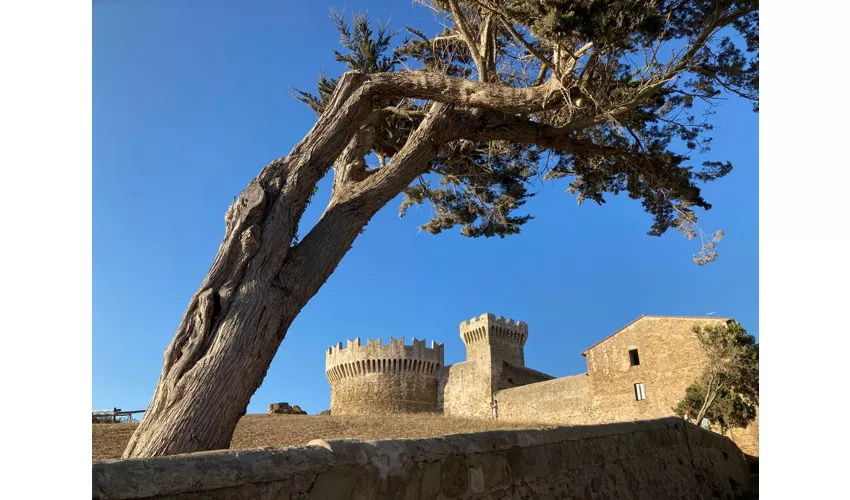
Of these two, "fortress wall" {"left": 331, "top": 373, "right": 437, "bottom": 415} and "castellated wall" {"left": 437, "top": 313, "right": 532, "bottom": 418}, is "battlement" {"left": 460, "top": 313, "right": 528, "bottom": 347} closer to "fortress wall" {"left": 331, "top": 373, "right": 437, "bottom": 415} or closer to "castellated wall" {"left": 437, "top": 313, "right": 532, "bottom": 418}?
"castellated wall" {"left": 437, "top": 313, "right": 532, "bottom": 418}

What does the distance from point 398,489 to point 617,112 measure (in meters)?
6.00

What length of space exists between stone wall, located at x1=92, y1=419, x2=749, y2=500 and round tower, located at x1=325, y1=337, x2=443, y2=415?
1001 inches

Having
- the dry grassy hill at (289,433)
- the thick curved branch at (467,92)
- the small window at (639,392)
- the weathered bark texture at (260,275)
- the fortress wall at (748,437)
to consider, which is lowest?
the fortress wall at (748,437)

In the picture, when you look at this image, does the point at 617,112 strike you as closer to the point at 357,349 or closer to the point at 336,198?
the point at 336,198

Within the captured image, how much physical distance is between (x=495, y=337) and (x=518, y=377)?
10.6 ft

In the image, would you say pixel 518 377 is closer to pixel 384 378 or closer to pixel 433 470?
pixel 384 378

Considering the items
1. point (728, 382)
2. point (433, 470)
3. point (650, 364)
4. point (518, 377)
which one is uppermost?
point (433, 470)

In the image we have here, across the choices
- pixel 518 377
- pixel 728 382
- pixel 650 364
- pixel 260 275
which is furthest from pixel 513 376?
pixel 260 275

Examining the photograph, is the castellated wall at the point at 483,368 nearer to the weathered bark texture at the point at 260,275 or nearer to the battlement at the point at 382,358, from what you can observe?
the battlement at the point at 382,358

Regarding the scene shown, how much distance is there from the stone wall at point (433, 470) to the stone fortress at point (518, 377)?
655 inches

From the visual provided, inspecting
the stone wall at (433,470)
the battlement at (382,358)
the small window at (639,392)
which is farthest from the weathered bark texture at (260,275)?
the battlement at (382,358)

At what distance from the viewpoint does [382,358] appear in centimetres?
3156

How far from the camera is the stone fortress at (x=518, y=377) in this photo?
74.0 feet

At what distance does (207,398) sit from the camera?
539cm
